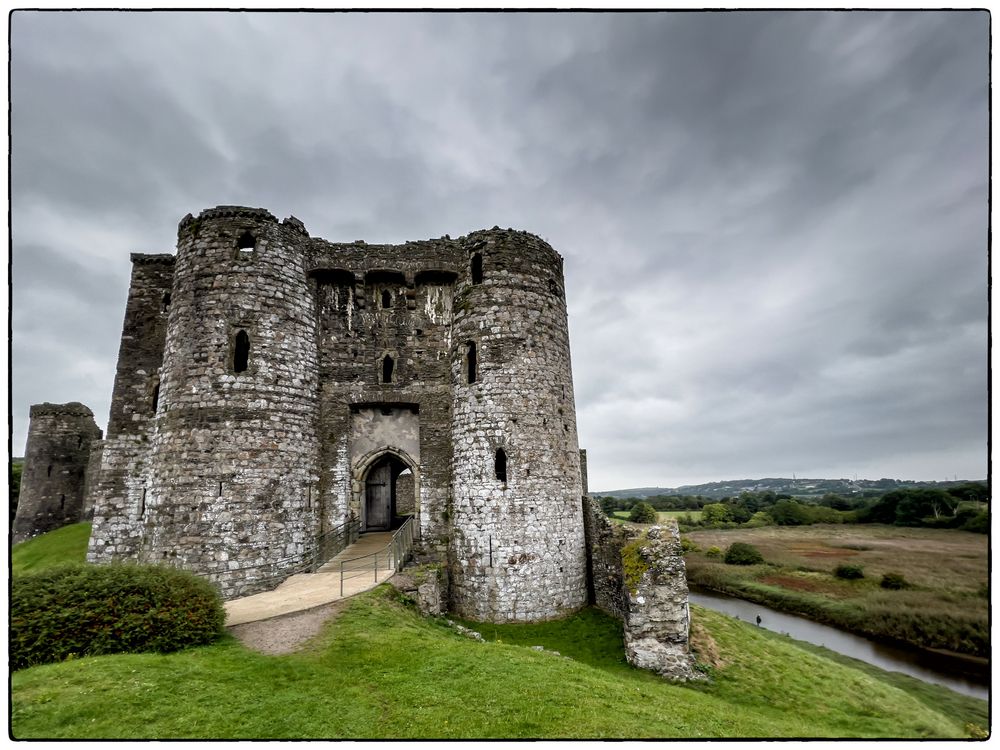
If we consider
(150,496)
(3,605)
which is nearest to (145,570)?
(3,605)

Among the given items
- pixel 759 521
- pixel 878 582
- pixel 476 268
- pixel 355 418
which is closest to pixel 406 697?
pixel 355 418

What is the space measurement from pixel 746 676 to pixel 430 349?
41.3 ft

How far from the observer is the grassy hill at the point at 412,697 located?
5809 mm

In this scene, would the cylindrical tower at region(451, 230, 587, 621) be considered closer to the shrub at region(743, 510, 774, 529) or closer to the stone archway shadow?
the stone archway shadow

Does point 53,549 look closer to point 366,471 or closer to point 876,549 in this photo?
point 366,471

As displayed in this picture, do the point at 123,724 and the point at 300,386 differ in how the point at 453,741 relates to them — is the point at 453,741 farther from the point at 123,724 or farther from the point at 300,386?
the point at 300,386

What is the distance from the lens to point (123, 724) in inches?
217

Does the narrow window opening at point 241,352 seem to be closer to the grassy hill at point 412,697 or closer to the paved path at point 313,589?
the paved path at point 313,589

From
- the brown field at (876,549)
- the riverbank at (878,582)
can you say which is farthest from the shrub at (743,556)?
the brown field at (876,549)

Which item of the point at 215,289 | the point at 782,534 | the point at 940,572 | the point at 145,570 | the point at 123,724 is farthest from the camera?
the point at 782,534

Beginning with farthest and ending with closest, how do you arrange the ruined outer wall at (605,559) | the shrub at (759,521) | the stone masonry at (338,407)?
1. the shrub at (759,521)
2. the ruined outer wall at (605,559)
3. the stone masonry at (338,407)

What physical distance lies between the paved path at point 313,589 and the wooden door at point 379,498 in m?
4.10

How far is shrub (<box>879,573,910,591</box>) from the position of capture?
75.7 feet

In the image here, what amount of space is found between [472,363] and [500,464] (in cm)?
331
